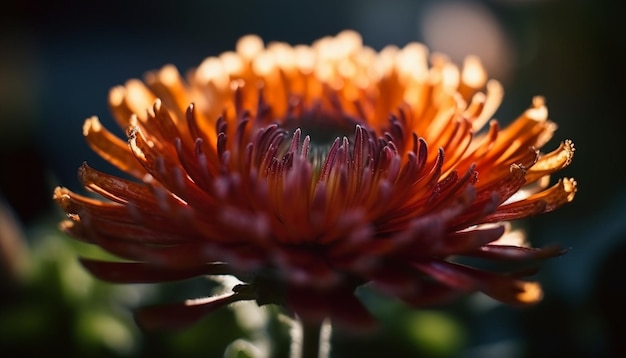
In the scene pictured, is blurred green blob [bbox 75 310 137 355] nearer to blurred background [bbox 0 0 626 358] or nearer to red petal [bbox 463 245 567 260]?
blurred background [bbox 0 0 626 358]

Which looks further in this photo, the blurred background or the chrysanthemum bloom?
the blurred background

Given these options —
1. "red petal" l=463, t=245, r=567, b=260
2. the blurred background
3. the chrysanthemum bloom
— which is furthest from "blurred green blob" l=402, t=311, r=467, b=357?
"red petal" l=463, t=245, r=567, b=260

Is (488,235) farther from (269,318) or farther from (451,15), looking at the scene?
(451,15)

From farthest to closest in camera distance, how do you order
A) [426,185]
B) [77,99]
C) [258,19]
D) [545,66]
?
[258,19] → [77,99] → [545,66] → [426,185]

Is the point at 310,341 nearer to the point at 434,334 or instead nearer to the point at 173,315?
the point at 173,315

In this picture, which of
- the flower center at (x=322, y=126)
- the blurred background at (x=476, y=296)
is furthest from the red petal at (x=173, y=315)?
the flower center at (x=322, y=126)

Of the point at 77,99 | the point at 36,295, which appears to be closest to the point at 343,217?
the point at 36,295

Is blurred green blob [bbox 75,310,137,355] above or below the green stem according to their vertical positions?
above

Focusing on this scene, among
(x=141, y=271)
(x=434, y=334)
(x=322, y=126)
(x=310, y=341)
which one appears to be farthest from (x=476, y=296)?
(x=141, y=271)
